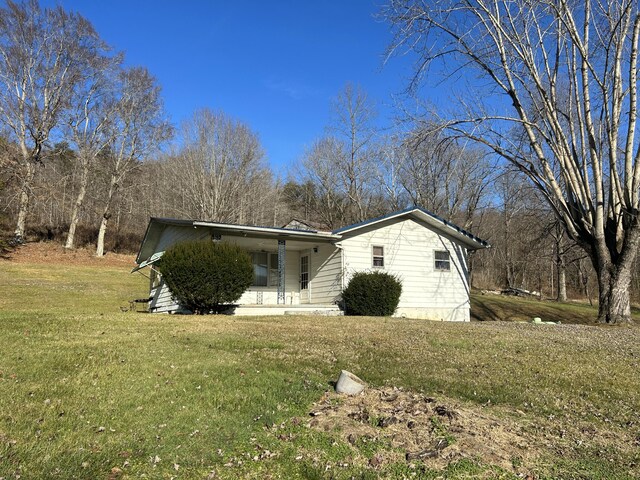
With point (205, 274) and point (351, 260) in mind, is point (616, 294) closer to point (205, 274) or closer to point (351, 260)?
point (351, 260)

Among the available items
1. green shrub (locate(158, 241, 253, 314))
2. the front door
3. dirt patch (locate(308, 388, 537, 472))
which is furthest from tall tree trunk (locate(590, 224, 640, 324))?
dirt patch (locate(308, 388, 537, 472))

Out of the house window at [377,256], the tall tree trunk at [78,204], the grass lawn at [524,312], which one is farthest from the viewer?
the tall tree trunk at [78,204]

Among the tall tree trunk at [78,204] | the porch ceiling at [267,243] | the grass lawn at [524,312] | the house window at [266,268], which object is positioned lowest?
the grass lawn at [524,312]

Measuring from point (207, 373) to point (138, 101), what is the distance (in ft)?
94.3

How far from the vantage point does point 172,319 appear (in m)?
11.0

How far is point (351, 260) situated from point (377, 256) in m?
1.18

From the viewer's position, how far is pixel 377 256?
17109 mm

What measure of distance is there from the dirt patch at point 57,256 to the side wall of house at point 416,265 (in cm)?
1763

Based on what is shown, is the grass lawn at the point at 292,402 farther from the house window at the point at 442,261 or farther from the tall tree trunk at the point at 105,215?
the tall tree trunk at the point at 105,215

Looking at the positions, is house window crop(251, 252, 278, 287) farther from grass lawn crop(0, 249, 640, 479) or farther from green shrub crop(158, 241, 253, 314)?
grass lawn crop(0, 249, 640, 479)

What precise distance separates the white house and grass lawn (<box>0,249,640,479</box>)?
711cm

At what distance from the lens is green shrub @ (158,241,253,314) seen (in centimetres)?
1260

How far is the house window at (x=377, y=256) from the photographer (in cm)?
1705

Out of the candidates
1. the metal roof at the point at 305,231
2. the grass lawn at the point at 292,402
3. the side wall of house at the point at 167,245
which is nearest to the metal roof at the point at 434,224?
the metal roof at the point at 305,231
